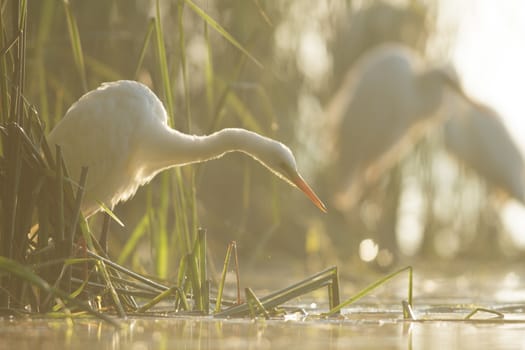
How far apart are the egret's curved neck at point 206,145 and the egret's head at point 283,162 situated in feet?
0.05

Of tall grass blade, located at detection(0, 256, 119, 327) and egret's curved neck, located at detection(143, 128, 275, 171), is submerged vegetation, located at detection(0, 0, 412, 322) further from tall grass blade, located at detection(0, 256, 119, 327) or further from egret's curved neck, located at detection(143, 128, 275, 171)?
egret's curved neck, located at detection(143, 128, 275, 171)

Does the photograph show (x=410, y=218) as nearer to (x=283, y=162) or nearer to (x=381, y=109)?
(x=381, y=109)

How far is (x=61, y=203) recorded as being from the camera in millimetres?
2533

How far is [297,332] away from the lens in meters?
2.31

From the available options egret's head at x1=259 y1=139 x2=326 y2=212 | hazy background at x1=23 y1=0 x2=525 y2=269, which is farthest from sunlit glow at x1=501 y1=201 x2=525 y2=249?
egret's head at x1=259 y1=139 x2=326 y2=212

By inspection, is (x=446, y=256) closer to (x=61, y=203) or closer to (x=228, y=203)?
(x=228, y=203)

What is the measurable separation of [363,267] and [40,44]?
3.49 metres

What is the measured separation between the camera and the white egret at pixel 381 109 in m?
7.22

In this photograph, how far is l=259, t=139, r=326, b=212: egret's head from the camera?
2.97m

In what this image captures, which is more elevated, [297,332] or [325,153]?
[325,153]

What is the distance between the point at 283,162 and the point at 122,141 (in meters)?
0.53

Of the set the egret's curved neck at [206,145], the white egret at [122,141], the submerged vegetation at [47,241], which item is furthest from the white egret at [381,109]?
the submerged vegetation at [47,241]

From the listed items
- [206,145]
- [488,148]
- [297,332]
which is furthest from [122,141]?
[488,148]

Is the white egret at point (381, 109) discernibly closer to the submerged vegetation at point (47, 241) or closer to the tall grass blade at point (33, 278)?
the submerged vegetation at point (47, 241)
